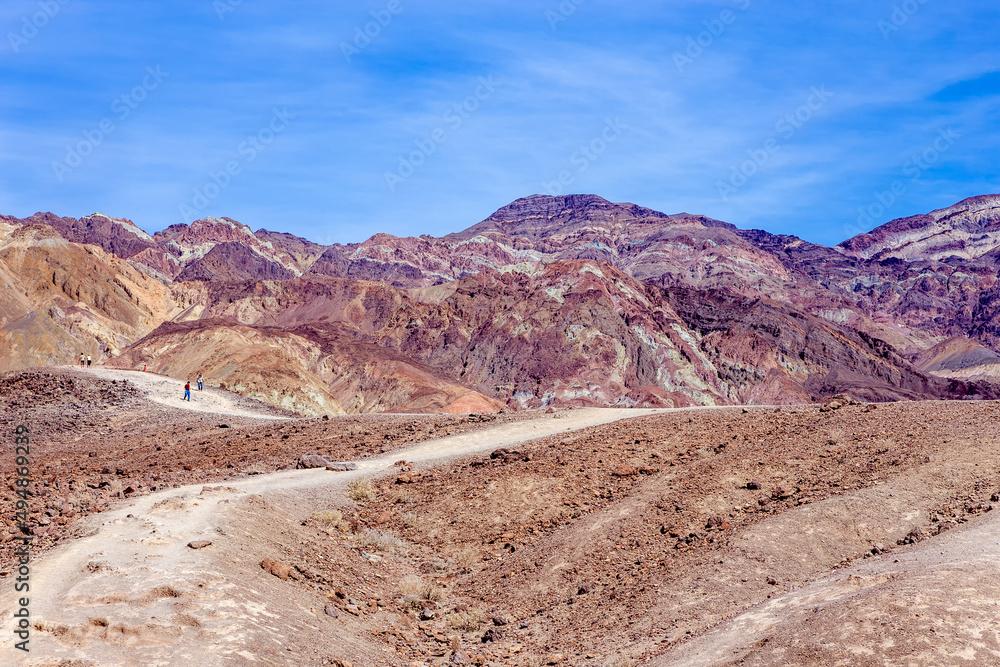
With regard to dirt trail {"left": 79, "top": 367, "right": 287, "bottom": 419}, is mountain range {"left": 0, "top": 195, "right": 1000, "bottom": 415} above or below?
above

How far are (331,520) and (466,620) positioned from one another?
466cm

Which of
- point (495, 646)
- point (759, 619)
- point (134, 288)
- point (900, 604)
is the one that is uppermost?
point (134, 288)

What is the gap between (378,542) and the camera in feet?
53.4

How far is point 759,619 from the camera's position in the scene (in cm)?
1004

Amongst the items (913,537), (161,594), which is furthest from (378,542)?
(913,537)

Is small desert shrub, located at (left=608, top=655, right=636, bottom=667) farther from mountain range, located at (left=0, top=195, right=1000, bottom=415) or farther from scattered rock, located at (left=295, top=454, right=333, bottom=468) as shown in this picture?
mountain range, located at (left=0, top=195, right=1000, bottom=415)

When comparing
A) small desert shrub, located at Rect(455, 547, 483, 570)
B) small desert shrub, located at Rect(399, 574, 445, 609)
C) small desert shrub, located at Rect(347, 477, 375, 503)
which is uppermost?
small desert shrub, located at Rect(347, 477, 375, 503)

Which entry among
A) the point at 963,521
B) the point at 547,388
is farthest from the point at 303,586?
the point at 547,388

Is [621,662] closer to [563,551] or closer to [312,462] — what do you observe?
[563,551]

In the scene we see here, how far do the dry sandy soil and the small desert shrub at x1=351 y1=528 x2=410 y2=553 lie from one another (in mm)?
57

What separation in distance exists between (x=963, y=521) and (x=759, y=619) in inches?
184

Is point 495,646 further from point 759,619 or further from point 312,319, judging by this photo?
point 312,319

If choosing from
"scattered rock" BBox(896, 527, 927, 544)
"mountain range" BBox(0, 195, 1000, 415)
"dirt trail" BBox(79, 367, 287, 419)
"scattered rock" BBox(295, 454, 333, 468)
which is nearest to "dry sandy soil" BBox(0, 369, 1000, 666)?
"scattered rock" BBox(896, 527, 927, 544)

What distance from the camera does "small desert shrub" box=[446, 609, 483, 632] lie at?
42.4 ft
